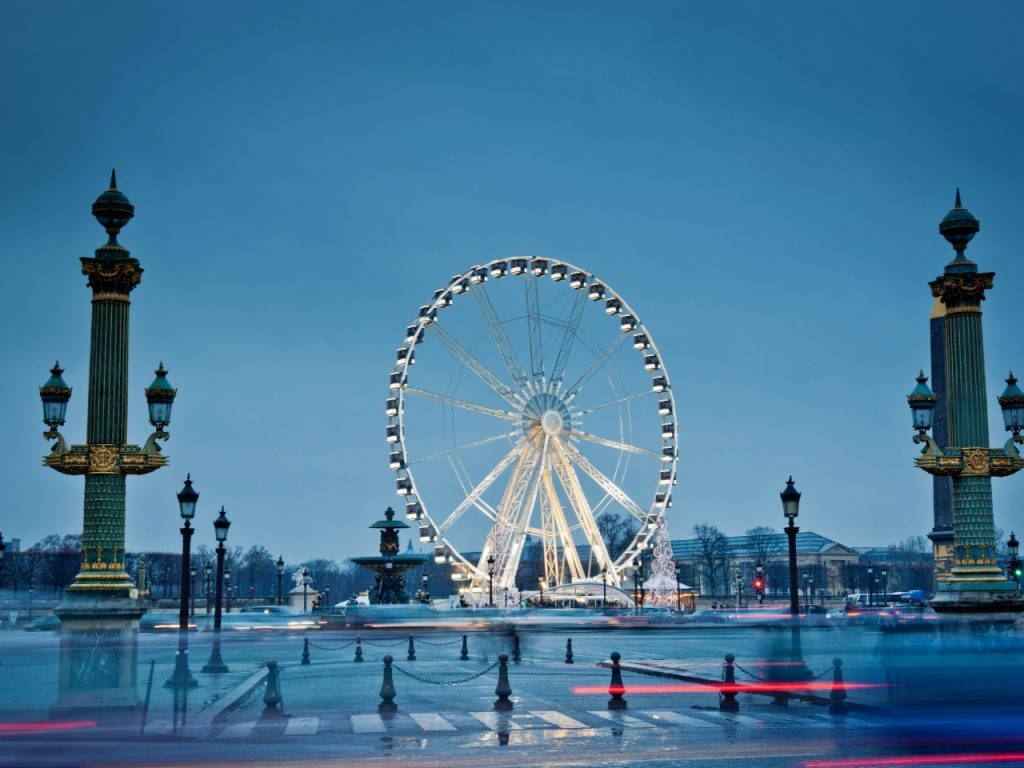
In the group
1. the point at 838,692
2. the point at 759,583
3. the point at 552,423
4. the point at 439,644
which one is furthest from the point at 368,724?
the point at 759,583

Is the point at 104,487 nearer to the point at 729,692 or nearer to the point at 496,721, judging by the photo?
the point at 496,721

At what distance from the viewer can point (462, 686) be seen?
104 ft

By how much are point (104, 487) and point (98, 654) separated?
2956 mm

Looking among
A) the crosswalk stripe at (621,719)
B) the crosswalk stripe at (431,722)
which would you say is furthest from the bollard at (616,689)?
the crosswalk stripe at (431,722)

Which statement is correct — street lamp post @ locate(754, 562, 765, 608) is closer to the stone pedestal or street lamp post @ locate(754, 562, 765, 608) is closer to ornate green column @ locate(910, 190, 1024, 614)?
ornate green column @ locate(910, 190, 1024, 614)

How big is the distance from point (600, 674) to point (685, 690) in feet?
16.6

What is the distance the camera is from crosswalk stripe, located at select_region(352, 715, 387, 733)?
21.7m

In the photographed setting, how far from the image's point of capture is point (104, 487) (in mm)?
23562

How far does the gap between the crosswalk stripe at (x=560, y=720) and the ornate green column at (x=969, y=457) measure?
10.1 m

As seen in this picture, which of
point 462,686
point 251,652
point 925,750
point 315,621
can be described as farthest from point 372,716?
point 315,621

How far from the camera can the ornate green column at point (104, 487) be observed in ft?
73.2

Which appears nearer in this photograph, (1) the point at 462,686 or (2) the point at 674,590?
(1) the point at 462,686

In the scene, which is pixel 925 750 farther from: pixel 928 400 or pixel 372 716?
pixel 928 400

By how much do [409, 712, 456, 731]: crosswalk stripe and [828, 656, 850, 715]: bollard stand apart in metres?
6.50
